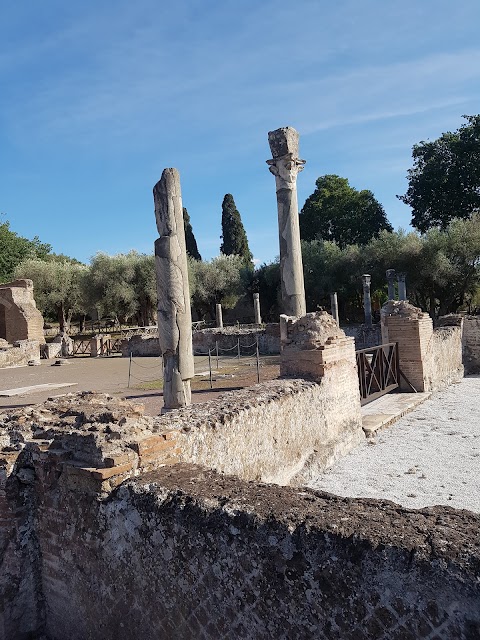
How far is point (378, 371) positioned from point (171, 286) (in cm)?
460

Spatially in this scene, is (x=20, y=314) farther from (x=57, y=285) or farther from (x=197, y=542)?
(x=197, y=542)

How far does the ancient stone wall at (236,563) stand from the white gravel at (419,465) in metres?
3.16

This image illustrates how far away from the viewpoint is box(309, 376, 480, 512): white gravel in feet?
18.7

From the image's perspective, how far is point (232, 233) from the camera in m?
47.0

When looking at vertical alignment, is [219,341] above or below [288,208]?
below

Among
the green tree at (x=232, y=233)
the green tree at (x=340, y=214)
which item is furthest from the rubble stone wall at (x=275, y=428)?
the green tree at (x=232, y=233)

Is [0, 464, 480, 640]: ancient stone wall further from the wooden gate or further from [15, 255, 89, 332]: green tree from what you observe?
[15, 255, 89, 332]: green tree

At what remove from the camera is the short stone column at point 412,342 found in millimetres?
Answer: 11516

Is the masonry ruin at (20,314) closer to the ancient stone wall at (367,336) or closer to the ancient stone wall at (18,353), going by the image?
the ancient stone wall at (18,353)

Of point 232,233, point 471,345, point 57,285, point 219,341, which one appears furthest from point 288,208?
point 232,233

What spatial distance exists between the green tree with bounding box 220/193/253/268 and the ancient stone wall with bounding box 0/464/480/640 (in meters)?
43.6

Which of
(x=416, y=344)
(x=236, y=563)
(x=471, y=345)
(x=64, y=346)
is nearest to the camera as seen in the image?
(x=236, y=563)

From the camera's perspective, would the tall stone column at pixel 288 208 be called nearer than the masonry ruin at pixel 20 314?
Yes

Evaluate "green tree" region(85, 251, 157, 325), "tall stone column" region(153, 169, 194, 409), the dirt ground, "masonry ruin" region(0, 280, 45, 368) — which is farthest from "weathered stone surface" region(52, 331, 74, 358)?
"tall stone column" region(153, 169, 194, 409)
